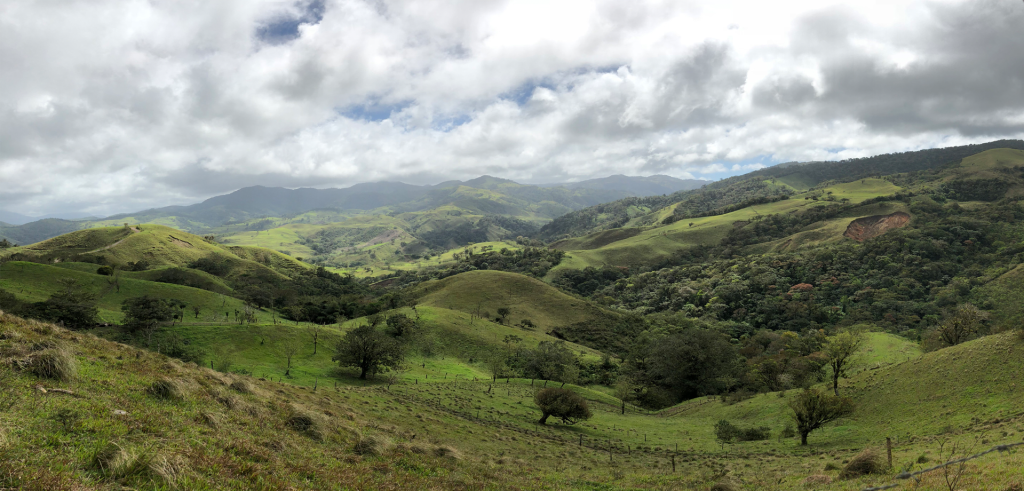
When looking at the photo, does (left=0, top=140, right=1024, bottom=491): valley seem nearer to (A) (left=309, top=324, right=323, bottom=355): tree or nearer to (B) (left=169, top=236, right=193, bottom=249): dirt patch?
(A) (left=309, top=324, right=323, bottom=355): tree

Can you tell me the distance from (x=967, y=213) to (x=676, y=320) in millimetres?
187959

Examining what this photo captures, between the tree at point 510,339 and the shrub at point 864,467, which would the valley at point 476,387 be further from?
the tree at point 510,339

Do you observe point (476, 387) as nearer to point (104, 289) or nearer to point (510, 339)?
point (510, 339)

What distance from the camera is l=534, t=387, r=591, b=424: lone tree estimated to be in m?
43.6

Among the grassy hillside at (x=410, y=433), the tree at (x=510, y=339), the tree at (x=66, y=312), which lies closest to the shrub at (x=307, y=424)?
the grassy hillside at (x=410, y=433)

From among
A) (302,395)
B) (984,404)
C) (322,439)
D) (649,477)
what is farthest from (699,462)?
(302,395)

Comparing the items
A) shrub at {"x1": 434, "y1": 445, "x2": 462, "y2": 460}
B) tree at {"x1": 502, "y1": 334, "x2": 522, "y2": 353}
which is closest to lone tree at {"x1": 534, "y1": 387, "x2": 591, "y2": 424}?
shrub at {"x1": 434, "y1": 445, "x2": 462, "y2": 460}

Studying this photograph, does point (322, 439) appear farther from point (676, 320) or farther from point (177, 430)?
point (676, 320)

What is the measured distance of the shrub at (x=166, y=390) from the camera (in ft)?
50.9

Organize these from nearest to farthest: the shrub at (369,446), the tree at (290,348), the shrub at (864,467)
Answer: the shrub at (369,446), the shrub at (864,467), the tree at (290,348)

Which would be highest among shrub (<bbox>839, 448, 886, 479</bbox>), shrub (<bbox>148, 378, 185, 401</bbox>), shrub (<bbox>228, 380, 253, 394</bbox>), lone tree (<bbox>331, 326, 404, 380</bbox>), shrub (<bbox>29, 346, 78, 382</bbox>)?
shrub (<bbox>29, 346, 78, 382</bbox>)

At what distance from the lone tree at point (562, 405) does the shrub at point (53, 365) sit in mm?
37644

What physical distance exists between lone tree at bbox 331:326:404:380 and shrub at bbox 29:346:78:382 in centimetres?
3920

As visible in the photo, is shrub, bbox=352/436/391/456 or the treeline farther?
the treeline
